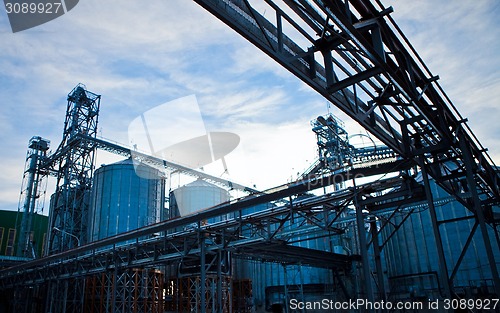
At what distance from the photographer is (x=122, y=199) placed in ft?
96.0

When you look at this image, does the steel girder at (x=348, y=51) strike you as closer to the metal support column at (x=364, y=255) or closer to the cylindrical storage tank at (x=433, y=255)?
the metal support column at (x=364, y=255)

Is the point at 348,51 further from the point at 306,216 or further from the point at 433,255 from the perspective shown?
the point at 433,255

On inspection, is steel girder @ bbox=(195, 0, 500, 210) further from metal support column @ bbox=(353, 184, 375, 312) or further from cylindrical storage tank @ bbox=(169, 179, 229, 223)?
cylindrical storage tank @ bbox=(169, 179, 229, 223)

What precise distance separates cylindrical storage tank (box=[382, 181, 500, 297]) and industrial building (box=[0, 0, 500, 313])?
7 cm

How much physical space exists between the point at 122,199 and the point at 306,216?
18.2m

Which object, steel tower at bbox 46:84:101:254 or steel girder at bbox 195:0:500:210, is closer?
steel girder at bbox 195:0:500:210

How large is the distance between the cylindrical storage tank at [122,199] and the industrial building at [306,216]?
0.10 metres

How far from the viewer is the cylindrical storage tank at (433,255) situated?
19453mm

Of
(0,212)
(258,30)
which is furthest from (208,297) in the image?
(0,212)

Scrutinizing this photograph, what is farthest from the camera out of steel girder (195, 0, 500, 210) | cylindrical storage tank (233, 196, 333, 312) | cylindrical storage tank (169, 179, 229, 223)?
cylindrical storage tank (169, 179, 229, 223)

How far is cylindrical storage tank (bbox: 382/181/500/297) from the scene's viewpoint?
63.8 ft

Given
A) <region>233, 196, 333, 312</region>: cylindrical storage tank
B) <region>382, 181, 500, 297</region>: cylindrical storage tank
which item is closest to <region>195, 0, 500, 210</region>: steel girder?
<region>382, 181, 500, 297</region>: cylindrical storage tank

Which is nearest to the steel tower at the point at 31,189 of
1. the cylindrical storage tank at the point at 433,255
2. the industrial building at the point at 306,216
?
the industrial building at the point at 306,216

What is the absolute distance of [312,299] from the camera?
91.4 feet
